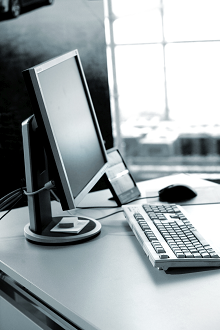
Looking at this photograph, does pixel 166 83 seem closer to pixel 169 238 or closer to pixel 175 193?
pixel 175 193

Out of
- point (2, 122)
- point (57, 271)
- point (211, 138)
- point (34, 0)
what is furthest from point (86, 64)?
point (211, 138)

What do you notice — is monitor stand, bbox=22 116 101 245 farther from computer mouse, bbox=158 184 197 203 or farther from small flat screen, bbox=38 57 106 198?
computer mouse, bbox=158 184 197 203

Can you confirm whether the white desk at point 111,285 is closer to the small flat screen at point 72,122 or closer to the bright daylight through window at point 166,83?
the small flat screen at point 72,122

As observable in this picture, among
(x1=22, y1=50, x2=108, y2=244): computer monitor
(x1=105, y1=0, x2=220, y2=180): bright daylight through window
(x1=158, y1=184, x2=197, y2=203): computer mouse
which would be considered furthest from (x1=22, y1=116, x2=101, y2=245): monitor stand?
(x1=105, y1=0, x2=220, y2=180): bright daylight through window

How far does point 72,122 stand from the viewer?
111 cm

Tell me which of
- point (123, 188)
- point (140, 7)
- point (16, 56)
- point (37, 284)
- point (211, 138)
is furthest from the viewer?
point (211, 138)

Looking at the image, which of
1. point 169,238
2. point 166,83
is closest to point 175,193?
point 169,238

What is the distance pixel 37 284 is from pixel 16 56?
47.7 inches

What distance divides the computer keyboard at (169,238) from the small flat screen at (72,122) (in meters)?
0.19

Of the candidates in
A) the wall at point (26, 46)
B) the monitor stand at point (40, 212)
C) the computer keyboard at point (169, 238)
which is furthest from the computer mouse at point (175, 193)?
the wall at point (26, 46)

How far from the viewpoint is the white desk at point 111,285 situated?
2.27 ft

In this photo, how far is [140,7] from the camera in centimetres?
402

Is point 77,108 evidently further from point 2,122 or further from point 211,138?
point 211,138

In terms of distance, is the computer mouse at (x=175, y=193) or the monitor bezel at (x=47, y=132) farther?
the computer mouse at (x=175, y=193)
